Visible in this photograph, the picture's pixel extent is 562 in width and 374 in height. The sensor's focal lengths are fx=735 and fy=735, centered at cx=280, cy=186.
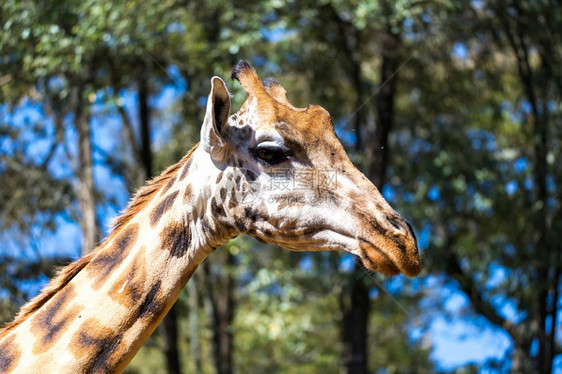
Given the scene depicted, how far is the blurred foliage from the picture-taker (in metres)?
11.8

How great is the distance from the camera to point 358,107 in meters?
12.1

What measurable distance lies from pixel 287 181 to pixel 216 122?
586 mm

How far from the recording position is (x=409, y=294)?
19.3 metres

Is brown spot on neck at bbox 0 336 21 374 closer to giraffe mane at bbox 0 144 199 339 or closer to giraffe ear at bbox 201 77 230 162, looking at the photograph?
giraffe mane at bbox 0 144 199 339

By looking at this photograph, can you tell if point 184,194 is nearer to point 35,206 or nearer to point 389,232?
point 389,232

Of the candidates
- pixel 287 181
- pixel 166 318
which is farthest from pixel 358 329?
pixel 287 181

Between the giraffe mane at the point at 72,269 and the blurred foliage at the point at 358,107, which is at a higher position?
the giraffe mane at the point at 72,269

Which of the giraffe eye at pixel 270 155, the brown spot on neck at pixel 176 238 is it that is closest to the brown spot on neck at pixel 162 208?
→ the brown spot on neck at pixel 176 238

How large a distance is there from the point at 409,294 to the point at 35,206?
991 centimetres

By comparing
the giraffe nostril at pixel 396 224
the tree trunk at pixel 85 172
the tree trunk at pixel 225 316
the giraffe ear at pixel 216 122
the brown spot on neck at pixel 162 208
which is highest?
the giraffe ear at pixel 216 122

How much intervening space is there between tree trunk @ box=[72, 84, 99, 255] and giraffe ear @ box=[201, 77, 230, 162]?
837cm

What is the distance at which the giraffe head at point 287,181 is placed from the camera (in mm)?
4312

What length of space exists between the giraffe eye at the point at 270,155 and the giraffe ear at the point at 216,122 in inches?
9.5

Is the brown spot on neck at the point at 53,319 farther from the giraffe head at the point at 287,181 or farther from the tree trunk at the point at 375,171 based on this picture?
the tree trunk at the point at 375,171
